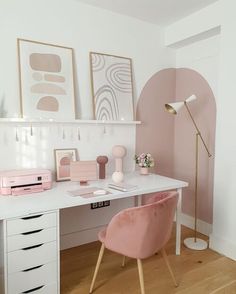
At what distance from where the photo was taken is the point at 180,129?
3.21m

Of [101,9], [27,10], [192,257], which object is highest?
[101,9]

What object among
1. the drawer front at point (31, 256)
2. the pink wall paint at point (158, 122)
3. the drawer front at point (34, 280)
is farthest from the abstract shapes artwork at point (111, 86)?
the drawer front at point (34, 280)

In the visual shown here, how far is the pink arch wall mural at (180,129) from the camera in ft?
9.46

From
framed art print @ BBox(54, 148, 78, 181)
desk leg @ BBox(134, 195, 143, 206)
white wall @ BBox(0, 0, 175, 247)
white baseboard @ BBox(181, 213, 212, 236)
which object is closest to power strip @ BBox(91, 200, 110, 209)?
white wall @ BBox(0, 0, 175, 247)

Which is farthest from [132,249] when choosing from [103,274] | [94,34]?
[94,34]

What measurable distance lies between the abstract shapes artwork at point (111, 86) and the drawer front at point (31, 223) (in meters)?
1.20

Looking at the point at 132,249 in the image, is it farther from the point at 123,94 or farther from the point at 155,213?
the point at 123,94

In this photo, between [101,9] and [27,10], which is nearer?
[27,10]

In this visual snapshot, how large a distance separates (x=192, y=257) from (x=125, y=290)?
823 millimetres

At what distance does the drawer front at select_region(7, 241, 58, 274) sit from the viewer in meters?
1.59

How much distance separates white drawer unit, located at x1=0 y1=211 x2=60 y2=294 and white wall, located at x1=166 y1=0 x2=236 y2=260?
5.29 ft

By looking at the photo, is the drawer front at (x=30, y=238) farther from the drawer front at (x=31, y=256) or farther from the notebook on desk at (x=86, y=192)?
the notebook on desk at (x=86, y=192)

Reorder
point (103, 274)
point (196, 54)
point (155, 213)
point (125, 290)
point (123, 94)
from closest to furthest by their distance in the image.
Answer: point (155, 213), point (125, 290), point (103, 274), point (123, 94), point (196, 54)

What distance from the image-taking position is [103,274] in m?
2.16
